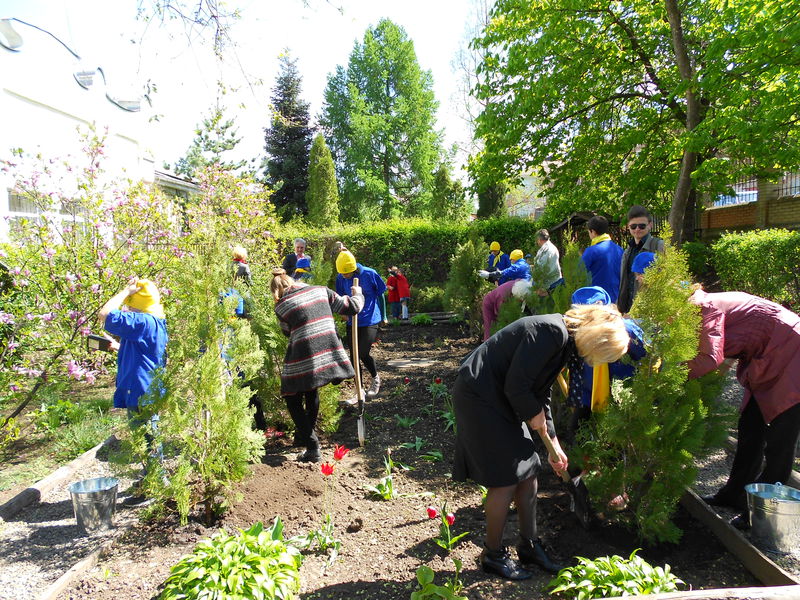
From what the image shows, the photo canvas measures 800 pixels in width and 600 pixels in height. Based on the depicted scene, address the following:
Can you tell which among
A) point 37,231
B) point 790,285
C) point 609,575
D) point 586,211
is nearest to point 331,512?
point 609,575

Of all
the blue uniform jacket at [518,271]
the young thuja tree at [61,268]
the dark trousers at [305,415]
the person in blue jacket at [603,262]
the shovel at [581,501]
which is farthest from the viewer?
the blue uniform jacket at [518,271]

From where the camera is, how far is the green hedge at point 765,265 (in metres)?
7.80

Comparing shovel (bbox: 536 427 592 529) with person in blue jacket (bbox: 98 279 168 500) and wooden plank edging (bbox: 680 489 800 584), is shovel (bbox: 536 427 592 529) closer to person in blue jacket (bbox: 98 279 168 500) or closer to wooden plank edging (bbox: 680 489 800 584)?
wooden plank edging (bbox: 680 489 800 584)

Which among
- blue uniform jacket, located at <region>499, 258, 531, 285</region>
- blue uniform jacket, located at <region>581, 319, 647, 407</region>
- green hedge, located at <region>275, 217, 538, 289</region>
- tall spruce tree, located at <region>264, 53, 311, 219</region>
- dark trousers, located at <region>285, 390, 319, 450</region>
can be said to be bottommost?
dark trousers, located at <region>285, 390, 319, 450</region>

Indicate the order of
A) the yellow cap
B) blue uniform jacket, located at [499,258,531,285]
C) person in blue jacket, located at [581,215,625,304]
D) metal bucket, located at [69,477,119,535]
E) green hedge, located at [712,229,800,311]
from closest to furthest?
metal bucket, located at [69,477,119,535] < person in blue jacket, located at [581,215,625,304] < the yellow cap < blue uniform jacket, located at [499,258,531,285] < green hedge, located at [712,229,800,311]

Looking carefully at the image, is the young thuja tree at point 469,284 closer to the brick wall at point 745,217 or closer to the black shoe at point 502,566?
the black shoe at point 502,566

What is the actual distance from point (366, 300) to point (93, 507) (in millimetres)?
3728

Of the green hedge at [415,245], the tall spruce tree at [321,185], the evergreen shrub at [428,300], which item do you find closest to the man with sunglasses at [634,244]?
the evergreen shrub at [428,300]

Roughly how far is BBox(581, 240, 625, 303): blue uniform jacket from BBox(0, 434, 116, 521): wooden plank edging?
4.99 metres

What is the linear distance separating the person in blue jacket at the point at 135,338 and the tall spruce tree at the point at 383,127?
3061 cm

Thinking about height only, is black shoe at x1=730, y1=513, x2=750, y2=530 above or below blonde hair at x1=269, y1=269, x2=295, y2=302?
below

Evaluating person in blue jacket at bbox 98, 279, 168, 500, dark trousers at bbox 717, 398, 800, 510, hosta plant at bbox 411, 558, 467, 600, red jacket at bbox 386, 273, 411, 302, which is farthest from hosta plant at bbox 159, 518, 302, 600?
red jacket at bbox 386, 273, 411, 302

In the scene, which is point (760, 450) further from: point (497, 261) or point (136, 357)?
point (497, 261)

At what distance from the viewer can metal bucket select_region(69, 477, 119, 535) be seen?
3.55 metres
